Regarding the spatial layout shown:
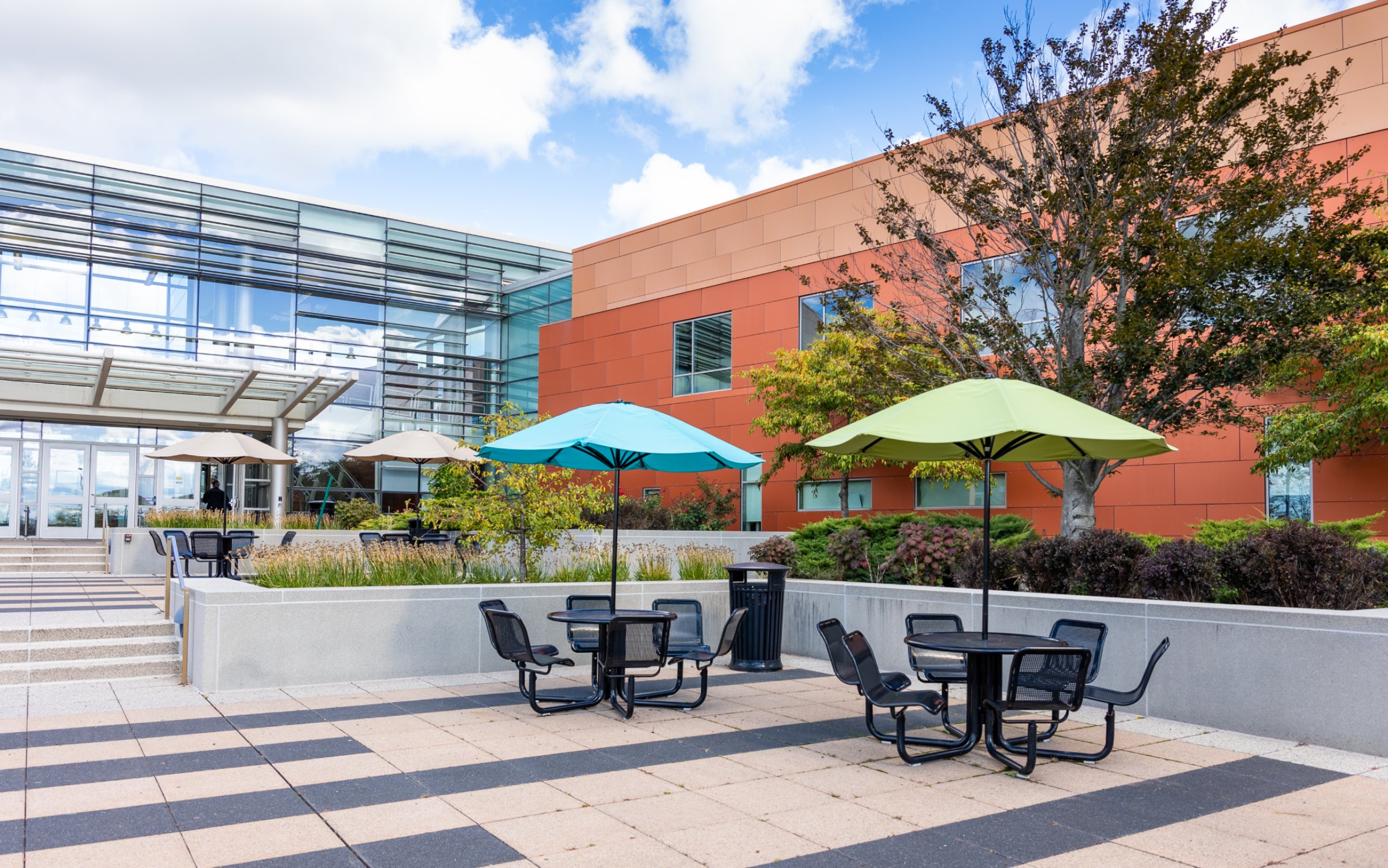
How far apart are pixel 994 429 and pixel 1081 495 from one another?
5.80 metres

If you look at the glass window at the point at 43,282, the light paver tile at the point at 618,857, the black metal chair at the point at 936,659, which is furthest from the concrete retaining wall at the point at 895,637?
the glass window at the point at 43,282

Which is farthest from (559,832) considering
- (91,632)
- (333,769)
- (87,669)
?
(91,632)

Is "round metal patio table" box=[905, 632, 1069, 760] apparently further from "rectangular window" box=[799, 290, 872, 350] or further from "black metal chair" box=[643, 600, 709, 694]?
"rectangular window" box=[799, 290, 872, 350]

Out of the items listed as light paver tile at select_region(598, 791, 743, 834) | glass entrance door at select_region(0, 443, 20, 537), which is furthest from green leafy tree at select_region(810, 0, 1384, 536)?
glass entrance door at select_region(0, 443, 20, 537)

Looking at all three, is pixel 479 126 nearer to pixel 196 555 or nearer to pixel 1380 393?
pixel 196 555

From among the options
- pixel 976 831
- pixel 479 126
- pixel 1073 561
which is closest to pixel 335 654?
pixel 976 831

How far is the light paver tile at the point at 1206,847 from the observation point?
4.48 metres

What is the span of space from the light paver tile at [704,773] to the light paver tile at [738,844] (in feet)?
2.62

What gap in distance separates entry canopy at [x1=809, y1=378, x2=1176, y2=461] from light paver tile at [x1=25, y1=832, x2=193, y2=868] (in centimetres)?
458

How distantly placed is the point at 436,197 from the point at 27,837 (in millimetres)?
33291

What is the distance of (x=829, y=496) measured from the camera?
69.9 ft

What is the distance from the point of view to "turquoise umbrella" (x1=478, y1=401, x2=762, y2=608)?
8.06m

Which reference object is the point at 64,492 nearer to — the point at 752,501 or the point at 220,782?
the point at 752,501

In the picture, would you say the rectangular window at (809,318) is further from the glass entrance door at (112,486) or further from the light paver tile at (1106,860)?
the glass entrance door at (112,486)
